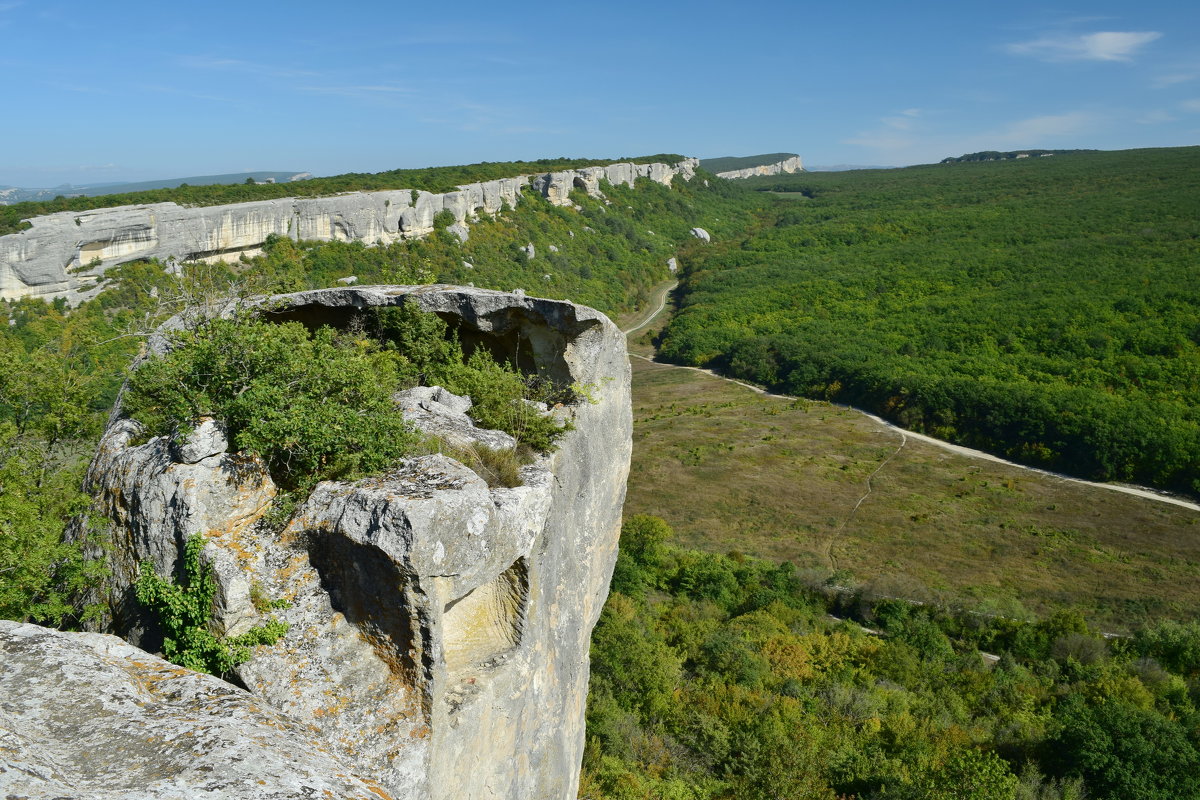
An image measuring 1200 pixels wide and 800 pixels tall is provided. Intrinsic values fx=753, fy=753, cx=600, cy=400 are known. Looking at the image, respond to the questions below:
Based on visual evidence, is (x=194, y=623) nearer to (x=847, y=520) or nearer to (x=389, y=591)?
(x=389, y=591)

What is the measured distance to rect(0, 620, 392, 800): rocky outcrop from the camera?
4.48 m

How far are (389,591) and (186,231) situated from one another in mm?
39675

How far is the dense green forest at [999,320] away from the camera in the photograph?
46.1 m

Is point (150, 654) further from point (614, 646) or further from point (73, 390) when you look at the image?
point (614, 646)

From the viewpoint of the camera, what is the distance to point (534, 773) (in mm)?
8352

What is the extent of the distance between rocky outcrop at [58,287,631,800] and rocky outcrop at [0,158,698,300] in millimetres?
31276

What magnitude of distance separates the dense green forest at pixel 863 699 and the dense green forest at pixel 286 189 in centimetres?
3379

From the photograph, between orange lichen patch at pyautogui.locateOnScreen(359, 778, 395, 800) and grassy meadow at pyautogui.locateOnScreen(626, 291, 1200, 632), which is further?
grassy meadow at pyautogui.locateOnScreen(626, 291, 1200, 632)

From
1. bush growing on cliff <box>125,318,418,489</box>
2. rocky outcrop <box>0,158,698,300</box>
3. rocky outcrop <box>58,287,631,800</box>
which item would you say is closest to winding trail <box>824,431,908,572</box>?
rocky outcrop <box>58,287,631,800</box>

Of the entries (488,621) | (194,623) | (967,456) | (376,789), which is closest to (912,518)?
(967,456)

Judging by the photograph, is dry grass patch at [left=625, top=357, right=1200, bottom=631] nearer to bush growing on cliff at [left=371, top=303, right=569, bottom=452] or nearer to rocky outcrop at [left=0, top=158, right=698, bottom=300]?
rocky outcrop at [left=0, top=158, right=698, bottom=300]

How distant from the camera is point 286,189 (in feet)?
181

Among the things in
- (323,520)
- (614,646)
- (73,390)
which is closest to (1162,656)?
(614,646)

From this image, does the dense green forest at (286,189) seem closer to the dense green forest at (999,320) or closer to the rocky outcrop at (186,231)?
the rocky outcrop at (186,231)
